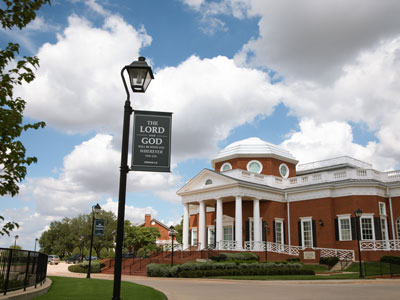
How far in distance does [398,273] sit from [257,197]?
13308 millimetres

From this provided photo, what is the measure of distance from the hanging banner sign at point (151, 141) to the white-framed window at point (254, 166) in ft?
106

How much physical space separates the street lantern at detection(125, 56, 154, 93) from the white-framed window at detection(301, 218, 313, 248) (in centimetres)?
2951

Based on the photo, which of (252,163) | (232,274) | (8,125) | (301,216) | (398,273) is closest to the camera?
(8,125)

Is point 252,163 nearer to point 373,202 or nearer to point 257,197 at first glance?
point 257,197

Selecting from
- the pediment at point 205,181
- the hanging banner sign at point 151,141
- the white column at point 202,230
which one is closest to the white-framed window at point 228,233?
the white column at point 202,230

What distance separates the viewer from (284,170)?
4153cm

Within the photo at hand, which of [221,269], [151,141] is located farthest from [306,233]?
[151,141]

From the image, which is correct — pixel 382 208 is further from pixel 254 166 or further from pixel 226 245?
pixel 226 245

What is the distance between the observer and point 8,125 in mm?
6516

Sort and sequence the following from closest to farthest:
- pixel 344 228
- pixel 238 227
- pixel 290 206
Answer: pixel 344 228 → pixel 238 227 → pixel 290 206

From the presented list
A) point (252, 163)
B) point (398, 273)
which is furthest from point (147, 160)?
point (252, 163)

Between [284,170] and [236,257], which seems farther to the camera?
[284,170]

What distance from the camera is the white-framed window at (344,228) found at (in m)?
31.7

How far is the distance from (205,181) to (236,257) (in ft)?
32.3
